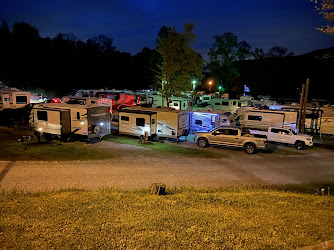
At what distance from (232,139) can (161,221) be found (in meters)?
12.6

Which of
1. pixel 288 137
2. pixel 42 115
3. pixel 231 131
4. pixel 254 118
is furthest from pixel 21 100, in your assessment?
pixel 288 137

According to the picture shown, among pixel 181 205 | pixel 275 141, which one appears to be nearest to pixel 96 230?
pixel 181 205

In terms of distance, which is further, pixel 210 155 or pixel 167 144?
pixel 167 144

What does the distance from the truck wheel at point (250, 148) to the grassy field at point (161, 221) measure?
28.5 ft

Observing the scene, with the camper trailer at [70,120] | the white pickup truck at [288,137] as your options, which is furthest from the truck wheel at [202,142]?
the camper trailer at [70,120]

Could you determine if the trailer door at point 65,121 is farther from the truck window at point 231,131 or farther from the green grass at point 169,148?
the truck window at point 231,131

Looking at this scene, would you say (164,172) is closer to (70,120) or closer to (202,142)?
(202,142)

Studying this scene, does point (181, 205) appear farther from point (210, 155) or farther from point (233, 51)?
point (233, 51)

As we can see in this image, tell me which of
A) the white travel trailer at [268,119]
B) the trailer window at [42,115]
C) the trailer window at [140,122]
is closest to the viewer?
the trailer window at [42,115]

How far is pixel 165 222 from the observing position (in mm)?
6254

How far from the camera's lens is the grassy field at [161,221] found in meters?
5.36

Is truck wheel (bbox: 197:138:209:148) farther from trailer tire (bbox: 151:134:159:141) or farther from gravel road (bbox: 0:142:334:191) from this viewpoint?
trailer tire (bbox: 151:134:159:141)

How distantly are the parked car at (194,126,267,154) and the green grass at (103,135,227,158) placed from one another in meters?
0.99

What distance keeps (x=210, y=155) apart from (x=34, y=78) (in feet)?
169
